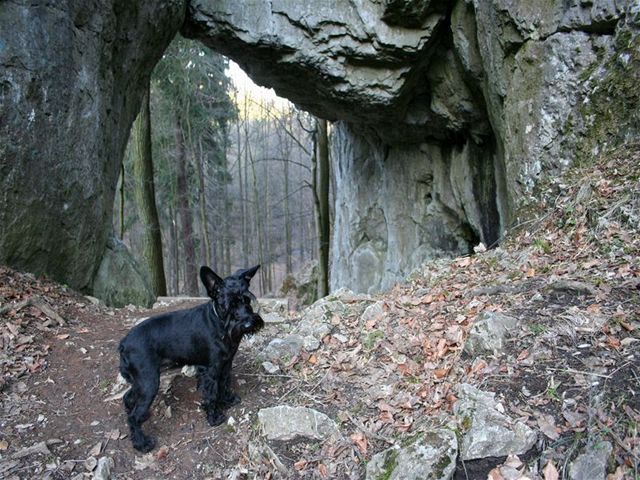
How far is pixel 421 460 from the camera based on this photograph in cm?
261

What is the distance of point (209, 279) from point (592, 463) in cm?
252

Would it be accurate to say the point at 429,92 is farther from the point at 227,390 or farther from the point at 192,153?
the point at 192,153

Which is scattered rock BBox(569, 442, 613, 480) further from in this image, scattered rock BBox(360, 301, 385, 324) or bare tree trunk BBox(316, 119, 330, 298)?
bare tree trunk BBox(316, 119, 330, 298)

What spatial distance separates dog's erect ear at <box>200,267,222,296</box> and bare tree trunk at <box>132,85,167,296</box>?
7.82 meters

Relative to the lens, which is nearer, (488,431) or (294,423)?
(488,431)

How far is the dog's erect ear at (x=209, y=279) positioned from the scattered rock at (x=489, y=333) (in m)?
1.90

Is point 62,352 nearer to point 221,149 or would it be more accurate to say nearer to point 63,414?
point 63,414

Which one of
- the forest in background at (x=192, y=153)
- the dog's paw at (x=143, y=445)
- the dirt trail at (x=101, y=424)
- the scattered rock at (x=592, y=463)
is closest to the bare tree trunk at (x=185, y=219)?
the forest in background at (x=192, y=153)

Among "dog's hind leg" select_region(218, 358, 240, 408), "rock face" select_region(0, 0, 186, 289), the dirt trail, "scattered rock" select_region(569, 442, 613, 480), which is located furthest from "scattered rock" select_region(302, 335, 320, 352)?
"rock face" select_region(0, 0, 186, 289)

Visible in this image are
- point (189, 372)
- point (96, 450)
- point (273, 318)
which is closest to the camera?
point (96, 450)

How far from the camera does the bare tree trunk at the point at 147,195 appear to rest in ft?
34.5

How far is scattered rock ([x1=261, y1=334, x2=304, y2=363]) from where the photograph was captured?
4.17m

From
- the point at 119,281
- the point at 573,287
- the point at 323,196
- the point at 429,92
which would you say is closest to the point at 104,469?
the point at 573,287

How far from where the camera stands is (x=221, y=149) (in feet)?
63.7
